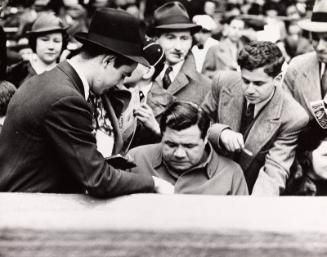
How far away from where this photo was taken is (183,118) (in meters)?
3.40

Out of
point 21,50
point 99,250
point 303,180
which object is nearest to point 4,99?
point 99,250

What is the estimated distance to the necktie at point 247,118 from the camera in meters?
3.69

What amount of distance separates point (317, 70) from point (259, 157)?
681mm

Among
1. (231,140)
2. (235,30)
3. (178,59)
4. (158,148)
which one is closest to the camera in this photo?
(231,140)

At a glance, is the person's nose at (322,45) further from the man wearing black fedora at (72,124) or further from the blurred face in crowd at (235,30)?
the blurred face in crowd at (235,30)

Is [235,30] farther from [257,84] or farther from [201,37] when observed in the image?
[257,84]

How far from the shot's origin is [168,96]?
4.24m

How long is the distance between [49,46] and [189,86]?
3.87 feet

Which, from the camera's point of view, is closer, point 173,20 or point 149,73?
point 149,73

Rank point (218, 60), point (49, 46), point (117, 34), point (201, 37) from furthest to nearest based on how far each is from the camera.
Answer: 1. point (201, 37)
2. point (218, 60)
3. point (49, 46)
4. point (117, 34)

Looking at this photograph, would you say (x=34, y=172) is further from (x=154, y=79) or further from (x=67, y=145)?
(x=154, y=79)

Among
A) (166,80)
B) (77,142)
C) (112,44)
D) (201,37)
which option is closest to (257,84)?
(166,80)

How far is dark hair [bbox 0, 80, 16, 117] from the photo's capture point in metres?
3.90

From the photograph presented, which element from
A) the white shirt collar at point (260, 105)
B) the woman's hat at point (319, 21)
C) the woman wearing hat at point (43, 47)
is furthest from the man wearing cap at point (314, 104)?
the woman wearing hat at point (43, 47)
